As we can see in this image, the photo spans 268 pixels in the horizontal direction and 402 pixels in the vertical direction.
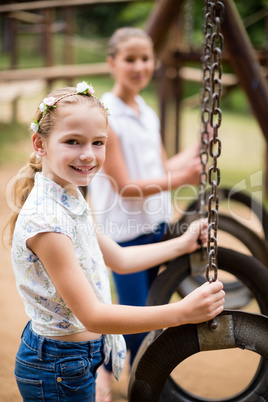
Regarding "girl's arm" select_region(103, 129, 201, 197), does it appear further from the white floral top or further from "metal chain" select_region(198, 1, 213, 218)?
the white floral top

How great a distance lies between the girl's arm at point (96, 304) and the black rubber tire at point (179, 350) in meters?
0.16

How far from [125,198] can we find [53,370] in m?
1.00

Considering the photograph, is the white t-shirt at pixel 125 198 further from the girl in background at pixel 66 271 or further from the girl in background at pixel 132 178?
the girl in background at pixel 66 271

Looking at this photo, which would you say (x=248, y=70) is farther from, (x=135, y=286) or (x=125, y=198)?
(x=135, y=286)

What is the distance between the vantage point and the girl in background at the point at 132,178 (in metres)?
2.19

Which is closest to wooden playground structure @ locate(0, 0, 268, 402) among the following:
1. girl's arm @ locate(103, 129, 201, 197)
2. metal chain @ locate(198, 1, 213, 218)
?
metal chain @ locate(198, 1, 213, 218)

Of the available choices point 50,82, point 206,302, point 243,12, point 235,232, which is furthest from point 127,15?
point 206,302

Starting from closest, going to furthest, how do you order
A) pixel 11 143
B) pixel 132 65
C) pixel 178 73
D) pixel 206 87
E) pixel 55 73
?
pixel 206 87
pixel 132 65
pixel 178 73
pixel 55 73
pixel 11 143

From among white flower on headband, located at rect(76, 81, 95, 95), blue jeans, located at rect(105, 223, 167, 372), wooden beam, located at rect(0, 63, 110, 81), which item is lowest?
blue jeans, located at rect(105, 223, 167, 372)

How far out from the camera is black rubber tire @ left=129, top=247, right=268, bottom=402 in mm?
1388

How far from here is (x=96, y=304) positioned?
4.00 ft

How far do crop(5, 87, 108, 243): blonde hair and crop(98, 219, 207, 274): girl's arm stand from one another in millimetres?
254

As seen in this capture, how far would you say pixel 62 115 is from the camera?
127cm

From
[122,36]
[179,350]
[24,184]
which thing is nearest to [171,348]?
[179,350]
